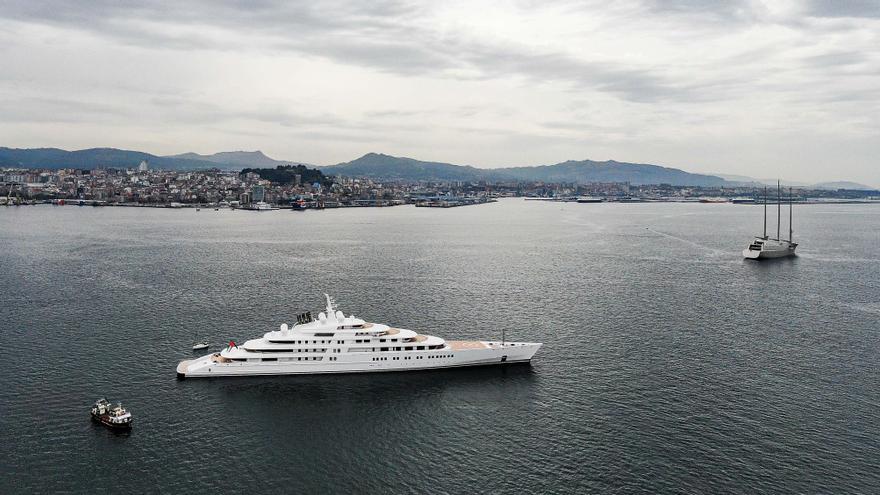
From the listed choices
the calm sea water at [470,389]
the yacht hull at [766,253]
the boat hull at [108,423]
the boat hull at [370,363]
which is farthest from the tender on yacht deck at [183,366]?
the yacht hull at [766,253]

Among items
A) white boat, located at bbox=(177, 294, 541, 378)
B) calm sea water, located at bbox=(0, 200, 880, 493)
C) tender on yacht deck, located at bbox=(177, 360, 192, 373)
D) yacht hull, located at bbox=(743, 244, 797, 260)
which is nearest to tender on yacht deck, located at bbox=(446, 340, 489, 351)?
white boat, located at bbox=(177, 294, 541, 378)

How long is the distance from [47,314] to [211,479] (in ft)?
→ 118

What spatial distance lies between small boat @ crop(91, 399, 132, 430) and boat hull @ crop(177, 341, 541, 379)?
6422 millimetres

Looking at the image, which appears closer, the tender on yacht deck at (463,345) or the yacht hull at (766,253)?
the tender on yacht deck at (463,345)

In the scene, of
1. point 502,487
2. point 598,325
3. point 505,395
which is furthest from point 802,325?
point 502,487

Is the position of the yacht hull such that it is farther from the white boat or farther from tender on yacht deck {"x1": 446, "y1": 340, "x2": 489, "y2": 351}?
the white boat

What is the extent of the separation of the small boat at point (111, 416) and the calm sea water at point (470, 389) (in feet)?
2.53

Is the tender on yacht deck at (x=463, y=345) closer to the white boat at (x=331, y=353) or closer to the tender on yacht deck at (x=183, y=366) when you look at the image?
the white boat at (x=331, y=353)

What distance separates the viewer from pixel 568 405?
34.9 metres

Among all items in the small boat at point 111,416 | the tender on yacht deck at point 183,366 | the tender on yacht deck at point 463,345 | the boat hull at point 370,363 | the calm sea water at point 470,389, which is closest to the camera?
the calm sea water at point 470,389

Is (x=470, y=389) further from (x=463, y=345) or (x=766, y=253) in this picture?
(x=766, y=253)

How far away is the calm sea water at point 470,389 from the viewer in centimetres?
2783

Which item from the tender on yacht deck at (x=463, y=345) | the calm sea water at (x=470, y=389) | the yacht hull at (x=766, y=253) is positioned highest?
the yacht hull at (x=766, y=253)

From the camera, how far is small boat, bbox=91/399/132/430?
31250mm
